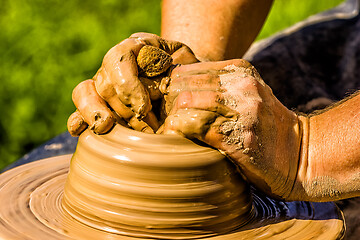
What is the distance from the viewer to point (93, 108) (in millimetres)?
1174

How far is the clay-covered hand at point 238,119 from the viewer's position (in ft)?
3.59

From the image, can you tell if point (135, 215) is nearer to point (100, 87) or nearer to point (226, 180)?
point (226, 180)

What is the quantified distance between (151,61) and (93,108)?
208mm

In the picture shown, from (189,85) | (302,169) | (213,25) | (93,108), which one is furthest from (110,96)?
(213,25)

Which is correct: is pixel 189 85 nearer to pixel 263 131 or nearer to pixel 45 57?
pixel 263 131

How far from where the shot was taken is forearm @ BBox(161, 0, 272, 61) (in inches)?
71.8

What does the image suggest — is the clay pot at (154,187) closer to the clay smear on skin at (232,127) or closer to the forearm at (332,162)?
the clay smear on skin at (232,127)

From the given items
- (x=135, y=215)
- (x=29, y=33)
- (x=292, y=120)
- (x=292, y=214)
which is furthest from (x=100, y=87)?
(x=29, y=33)

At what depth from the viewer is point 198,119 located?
108 cm

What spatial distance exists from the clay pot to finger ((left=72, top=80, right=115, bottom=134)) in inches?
1.2

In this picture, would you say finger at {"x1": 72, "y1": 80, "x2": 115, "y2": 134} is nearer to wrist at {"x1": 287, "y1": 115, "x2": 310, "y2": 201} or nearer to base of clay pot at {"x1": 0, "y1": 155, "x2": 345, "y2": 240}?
base of clay pot at {"x1": 0, "y1": 155, "x2": 345, "y2": 240}

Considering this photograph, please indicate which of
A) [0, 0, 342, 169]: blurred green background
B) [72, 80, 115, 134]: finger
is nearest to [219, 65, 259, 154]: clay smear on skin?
[72, 80, 115, 134]: finger

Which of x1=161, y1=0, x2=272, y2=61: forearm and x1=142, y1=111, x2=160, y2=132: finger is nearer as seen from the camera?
x1=142, y1=111, x2=160, y2=132: finger

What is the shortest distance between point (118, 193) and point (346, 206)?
129cm
